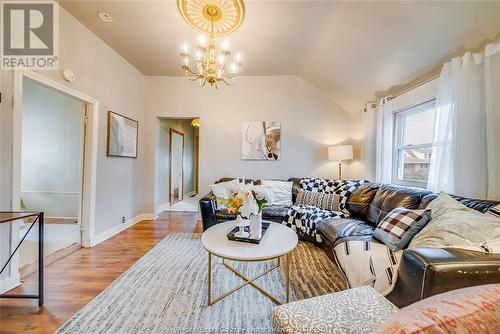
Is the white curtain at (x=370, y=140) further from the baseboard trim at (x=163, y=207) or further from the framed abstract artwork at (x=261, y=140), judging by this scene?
the baseboard trim at (x=163, y=207)

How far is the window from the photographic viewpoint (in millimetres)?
2451

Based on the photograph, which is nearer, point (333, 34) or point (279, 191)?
point (333, 34)

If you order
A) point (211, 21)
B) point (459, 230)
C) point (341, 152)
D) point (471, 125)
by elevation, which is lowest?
point (459, 230)

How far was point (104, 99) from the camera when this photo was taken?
2822mm

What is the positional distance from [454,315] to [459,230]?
3.84 ft

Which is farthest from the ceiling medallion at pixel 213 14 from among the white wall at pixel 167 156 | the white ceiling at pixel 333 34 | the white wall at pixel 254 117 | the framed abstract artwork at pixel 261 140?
the white wall at pixel 167 156

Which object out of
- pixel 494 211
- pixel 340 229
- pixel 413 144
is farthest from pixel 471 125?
pixel 340 229

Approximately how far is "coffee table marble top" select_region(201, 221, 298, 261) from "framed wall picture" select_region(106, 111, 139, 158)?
223 centimetres

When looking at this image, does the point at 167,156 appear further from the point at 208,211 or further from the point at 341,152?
the point at 341,152

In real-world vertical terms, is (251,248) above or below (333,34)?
below

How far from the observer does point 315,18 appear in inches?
85.3

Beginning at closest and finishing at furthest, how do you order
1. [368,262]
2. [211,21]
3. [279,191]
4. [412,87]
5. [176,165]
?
[368,262] < [211,21] < [412,87] < [279,191] < [176,165]

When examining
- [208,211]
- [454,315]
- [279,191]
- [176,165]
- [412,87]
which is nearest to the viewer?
[454,315]

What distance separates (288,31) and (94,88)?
104 inches
